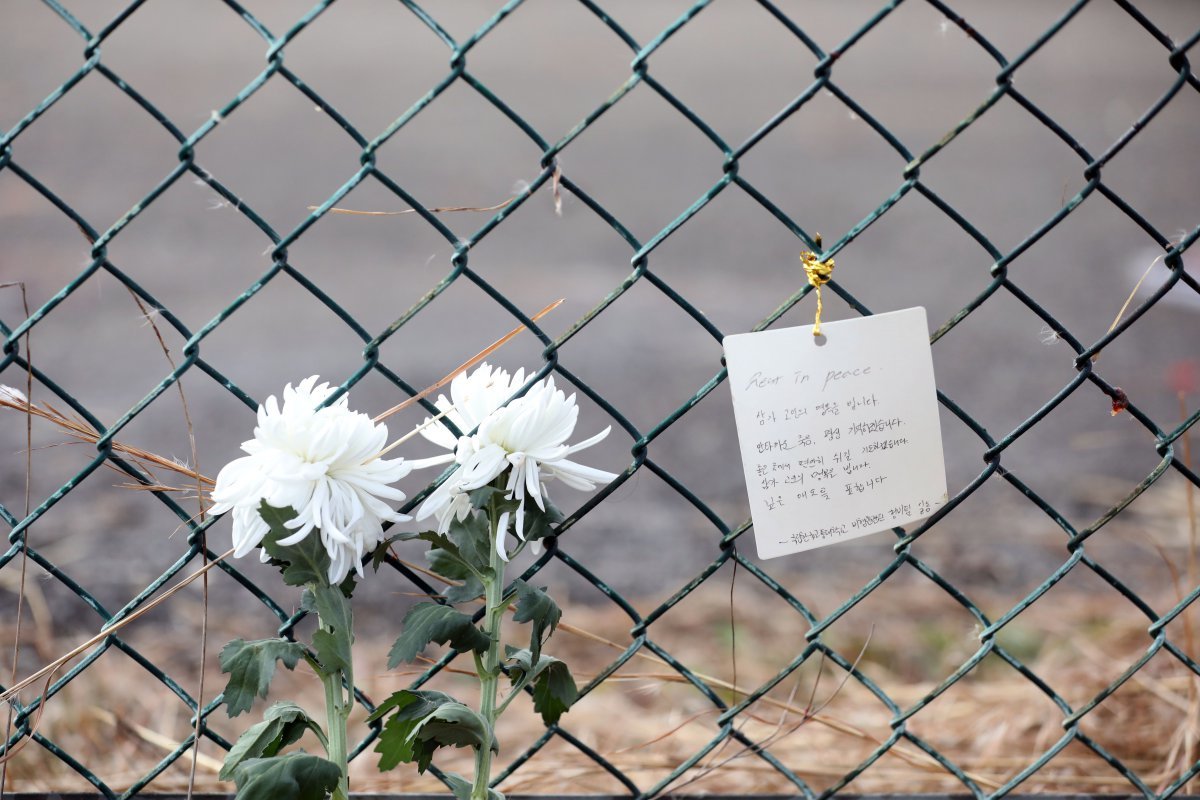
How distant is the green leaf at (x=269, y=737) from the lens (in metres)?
0.81

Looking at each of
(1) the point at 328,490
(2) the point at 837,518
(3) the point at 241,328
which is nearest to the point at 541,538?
(1) the point at 328,490

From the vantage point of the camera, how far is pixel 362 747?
3.30 ft

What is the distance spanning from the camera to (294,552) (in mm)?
804

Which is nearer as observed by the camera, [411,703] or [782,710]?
[411,703]

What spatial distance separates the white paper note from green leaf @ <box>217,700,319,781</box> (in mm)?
428

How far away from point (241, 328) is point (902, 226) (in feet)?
8.75

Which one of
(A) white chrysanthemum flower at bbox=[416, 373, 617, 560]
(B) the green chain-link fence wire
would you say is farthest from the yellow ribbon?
(A) white chrysanthemum flower at bbox=[416, 373, 617, 560]

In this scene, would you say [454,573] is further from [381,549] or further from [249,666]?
[249,666]

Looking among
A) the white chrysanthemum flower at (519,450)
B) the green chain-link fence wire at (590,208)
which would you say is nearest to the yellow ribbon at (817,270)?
the green chain-link fence wire at (590,208)

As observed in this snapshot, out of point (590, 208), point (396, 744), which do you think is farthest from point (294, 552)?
point (590, 208)

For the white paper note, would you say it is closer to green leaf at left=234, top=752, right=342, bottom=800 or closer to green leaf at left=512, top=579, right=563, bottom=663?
green leaf at left=512, top=579, right=563, bottom=663

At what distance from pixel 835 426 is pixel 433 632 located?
41 centimetres

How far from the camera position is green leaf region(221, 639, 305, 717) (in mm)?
802

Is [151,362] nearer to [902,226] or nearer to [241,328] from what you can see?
[241,328]
